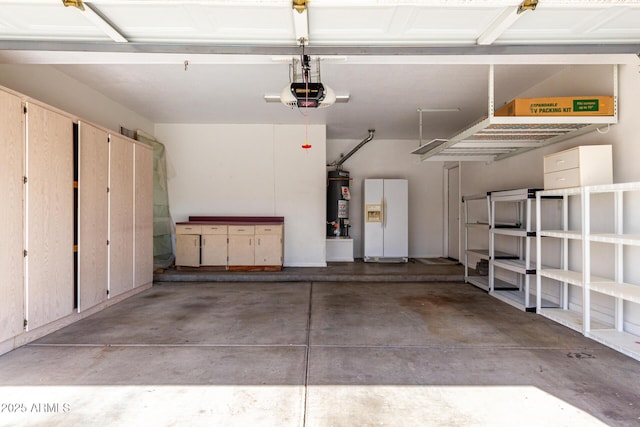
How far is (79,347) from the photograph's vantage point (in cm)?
299

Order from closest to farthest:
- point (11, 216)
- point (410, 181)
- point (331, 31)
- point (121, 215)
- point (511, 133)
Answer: point (331, 31) → point (11, 216) → point (511, 133) → point (121, 215) → point (410, 181)

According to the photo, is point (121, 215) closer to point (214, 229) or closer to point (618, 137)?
point (214, 229)

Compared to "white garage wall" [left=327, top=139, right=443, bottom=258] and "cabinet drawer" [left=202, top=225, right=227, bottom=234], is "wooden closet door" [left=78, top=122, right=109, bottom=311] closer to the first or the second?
"cabinet drawer" [left=202, top=225, right=227, bottom=234]

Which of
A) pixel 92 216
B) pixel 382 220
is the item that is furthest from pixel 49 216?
pixel 382 220

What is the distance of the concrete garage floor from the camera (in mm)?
2008

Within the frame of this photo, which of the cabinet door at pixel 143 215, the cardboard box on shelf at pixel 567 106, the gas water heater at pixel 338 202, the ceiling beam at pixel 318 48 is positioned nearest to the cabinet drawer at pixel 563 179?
the cardboard box on shelf at pixel 567 106

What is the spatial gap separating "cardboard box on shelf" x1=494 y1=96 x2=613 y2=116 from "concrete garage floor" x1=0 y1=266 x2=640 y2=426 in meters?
2.22

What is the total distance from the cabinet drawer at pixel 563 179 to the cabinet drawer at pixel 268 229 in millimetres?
4179

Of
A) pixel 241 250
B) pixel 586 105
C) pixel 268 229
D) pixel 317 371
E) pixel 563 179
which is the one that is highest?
pixel 586 105

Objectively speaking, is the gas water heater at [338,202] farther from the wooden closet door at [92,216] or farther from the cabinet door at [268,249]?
the wooden closet door at [92,216]

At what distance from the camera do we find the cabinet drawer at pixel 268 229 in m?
6.22

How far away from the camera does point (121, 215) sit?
4516 millimetres

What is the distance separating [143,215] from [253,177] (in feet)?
7.81

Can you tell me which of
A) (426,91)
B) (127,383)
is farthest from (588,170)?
(127,383)
